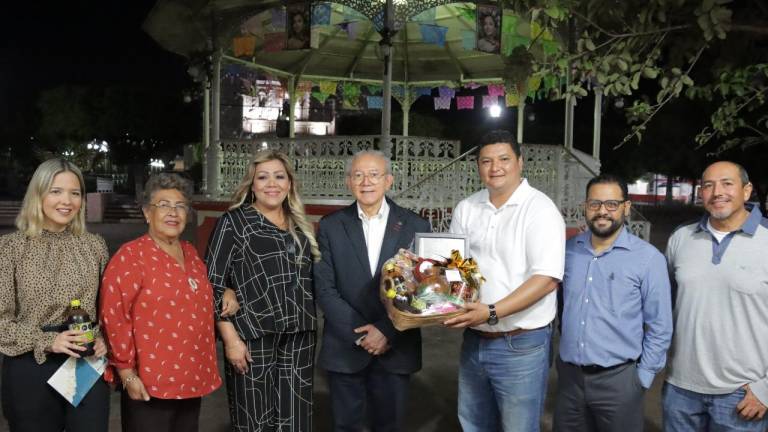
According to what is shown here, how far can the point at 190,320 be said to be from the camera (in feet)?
9.61

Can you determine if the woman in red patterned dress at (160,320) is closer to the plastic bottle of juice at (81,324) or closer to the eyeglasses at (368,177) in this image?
the plastic bottle of juice at (81,324)

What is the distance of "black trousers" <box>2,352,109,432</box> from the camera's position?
109 inches

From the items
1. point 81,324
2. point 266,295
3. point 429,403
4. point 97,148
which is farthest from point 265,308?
point 97,148

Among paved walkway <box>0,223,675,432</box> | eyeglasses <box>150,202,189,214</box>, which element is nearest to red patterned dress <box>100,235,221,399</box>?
eyeglasses <box>150,202,189,214</box>

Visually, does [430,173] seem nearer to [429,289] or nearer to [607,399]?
[607,399]

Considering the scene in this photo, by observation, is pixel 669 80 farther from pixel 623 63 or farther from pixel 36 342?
pixel 36 342

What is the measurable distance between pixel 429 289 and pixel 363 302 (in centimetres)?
64

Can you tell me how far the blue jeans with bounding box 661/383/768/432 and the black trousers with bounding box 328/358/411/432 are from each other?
1.38 metres

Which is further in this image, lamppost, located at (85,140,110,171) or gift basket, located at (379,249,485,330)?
lamppost, located at (85,140,110,171)

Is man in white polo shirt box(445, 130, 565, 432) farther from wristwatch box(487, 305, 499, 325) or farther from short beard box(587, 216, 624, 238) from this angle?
short beard box(587, 216, 624, 238)

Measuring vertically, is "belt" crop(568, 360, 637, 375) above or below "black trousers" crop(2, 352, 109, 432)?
above

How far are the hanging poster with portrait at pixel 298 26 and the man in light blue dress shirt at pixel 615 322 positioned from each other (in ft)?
28.1

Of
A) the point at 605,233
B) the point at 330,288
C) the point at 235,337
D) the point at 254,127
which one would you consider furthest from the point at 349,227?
the point at 254,127

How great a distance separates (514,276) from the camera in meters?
2.93
